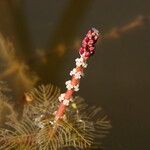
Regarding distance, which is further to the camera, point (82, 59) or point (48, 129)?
point (48, 129)

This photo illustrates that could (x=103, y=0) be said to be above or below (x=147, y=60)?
above

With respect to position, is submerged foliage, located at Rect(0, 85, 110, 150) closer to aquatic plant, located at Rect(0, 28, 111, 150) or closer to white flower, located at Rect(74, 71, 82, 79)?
aquatic plant, located at Rect(0, 28, 111, 150)

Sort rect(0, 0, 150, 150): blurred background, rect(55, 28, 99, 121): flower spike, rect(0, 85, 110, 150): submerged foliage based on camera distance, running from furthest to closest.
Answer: rect(0, 0, 150, 150): blurred background → rect(0, 85, 110, 150): submerged foliage → rect(55, 28, 99, 121): flower spike

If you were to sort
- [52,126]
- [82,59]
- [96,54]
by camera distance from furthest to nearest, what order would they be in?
[96,54] → [52,126] → [82,59]

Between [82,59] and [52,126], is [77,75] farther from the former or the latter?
[52,126]

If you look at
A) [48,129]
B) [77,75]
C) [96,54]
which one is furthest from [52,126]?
[96,54]

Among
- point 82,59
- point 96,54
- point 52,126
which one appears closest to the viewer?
point 82,59

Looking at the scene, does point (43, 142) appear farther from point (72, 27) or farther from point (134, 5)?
point (134, 5)

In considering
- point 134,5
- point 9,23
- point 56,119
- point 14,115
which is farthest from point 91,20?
point 56,119

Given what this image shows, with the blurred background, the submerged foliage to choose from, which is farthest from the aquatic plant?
the blurred background
